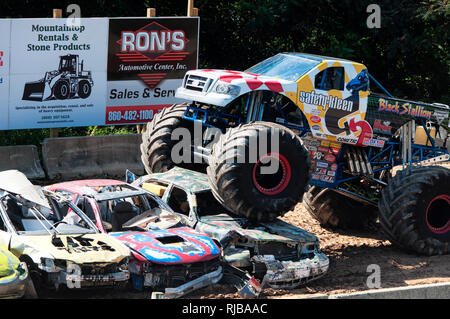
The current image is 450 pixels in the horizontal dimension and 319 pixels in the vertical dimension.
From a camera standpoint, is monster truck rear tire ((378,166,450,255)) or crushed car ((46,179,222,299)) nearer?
crushed car ((46,179,222,299))

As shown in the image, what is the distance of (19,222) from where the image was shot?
10805 millimetres

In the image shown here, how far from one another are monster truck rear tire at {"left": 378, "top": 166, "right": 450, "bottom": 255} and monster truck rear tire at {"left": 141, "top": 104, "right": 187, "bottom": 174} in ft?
11.9

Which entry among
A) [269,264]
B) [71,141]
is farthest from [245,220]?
[71,141]

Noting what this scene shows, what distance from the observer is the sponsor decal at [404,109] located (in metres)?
13.7

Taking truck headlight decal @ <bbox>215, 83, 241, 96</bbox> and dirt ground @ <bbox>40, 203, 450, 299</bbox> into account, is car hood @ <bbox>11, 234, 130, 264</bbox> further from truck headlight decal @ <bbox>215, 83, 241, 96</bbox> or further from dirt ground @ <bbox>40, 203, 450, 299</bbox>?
truck headlight decal @ <bbox>215, 83, 241, 96</bbox>

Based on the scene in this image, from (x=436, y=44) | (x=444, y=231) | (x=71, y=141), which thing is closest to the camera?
(x=444, y=231)

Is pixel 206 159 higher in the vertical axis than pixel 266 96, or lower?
lower

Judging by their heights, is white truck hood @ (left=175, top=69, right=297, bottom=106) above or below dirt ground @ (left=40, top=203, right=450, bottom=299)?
above

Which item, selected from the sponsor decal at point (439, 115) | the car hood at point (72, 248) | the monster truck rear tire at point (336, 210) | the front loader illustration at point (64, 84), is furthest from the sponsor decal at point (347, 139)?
the front loader illustration at point (64, 84)

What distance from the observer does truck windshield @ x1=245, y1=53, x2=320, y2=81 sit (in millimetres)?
12914

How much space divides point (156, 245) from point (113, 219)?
1.23 metres

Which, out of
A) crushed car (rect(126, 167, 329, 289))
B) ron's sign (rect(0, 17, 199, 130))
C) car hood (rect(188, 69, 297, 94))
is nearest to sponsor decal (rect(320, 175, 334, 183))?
crushed car (rect(126, 167, 329, 289))

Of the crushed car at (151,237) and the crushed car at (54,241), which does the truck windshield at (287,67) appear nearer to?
the crushed car at (151,237)

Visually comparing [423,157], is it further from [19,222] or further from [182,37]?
[19,222]
